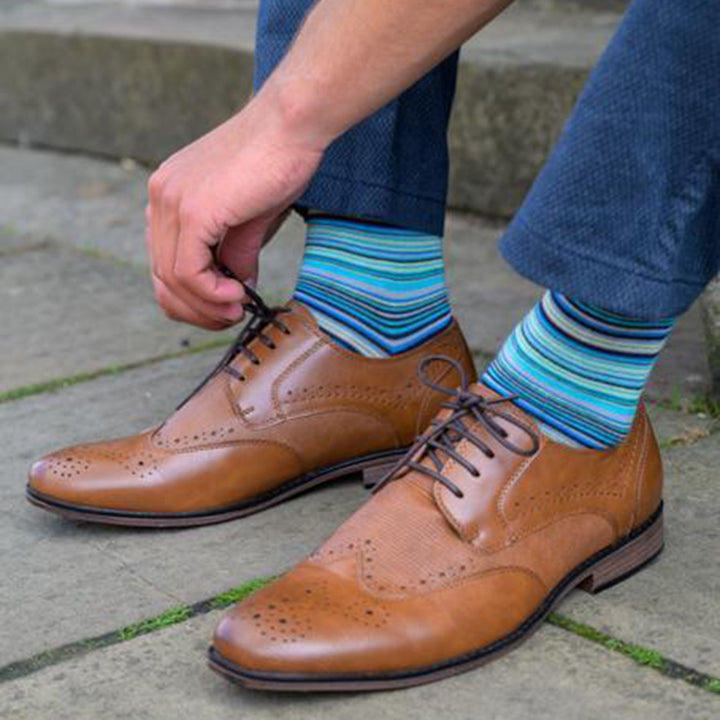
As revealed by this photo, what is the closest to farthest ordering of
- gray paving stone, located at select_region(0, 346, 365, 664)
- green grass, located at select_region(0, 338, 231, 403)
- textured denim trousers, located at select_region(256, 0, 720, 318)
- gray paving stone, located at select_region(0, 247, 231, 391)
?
textured denim trousers, located at select_region(256, 0, 720, 318) < gray paving stone, located at select_region(0, 346, 365, 664) < green grass, located at select_region(0, 338, 231, 403) < gray paving stone, located at select_region(0, 247, 231, 391)

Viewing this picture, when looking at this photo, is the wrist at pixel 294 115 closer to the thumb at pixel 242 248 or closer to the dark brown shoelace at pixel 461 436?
the thumb at pixel 242 248

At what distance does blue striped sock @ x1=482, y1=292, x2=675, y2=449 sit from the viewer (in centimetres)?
130

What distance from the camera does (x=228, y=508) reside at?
61.0 inches

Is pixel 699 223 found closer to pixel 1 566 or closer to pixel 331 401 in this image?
pixel 331 401

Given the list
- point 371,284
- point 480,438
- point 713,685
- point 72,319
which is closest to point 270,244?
point 72,319

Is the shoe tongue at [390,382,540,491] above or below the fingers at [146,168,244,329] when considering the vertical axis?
below

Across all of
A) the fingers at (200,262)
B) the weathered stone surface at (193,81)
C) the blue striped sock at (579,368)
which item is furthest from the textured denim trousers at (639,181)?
the weathered stone surface at (193,81)

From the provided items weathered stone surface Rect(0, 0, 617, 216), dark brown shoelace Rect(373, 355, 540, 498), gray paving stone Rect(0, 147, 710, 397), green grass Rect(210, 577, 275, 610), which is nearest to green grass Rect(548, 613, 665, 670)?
dark brown shoelace Rect(373, 355, 540, 498)

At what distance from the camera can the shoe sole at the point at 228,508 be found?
59.6 inches

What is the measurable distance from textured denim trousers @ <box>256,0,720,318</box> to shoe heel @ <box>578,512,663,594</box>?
285mm

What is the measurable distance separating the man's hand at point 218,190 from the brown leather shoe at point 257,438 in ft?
0.86

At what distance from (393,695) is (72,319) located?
1.36 m

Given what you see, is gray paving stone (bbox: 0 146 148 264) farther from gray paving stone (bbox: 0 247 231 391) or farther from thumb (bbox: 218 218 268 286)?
thumb (bbox: 218 218 268 286)

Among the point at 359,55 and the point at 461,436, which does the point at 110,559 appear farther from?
the point at 359,55
